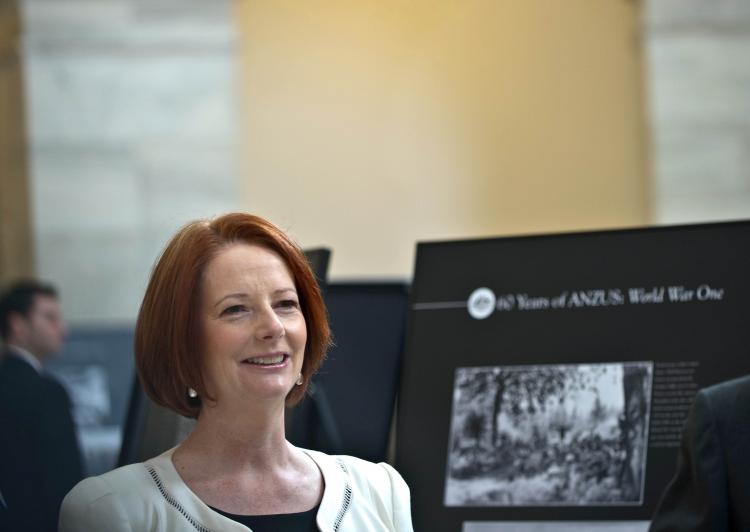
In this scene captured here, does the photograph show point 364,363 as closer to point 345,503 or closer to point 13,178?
point 345,503

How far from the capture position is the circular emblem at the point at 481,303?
14.5 ft

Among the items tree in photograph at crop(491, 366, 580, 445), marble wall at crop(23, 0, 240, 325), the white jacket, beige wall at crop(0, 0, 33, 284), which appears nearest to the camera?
the white jacket

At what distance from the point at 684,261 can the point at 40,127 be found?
8284 millimetres

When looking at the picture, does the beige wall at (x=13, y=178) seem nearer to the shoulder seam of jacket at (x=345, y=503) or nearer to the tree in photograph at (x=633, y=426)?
the tree in photograph at (x=633, y=426)

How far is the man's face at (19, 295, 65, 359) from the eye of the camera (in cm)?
921

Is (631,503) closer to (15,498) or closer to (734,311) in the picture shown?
(734,311)

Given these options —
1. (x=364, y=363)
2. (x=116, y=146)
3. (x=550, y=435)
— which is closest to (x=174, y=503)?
(x=550, y=435)

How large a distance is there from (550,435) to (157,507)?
178 centimetres

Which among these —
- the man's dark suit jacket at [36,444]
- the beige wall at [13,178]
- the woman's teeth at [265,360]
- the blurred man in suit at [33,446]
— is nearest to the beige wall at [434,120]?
the beige wall at [13,178]

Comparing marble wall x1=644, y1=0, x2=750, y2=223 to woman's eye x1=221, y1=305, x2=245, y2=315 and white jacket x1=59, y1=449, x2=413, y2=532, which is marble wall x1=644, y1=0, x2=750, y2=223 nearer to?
white jacket x1=59, y1=449, x2=413, y2=532

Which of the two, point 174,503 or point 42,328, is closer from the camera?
point 174,503

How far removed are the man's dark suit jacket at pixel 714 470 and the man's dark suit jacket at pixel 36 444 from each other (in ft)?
12.5

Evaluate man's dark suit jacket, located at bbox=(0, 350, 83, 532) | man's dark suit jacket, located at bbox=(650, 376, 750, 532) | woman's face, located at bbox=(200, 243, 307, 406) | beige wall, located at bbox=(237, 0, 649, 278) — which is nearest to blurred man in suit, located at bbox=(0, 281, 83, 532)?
man's dark suit jacket, located at bbox=(0, 350, 83, 532)

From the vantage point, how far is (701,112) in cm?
1091
